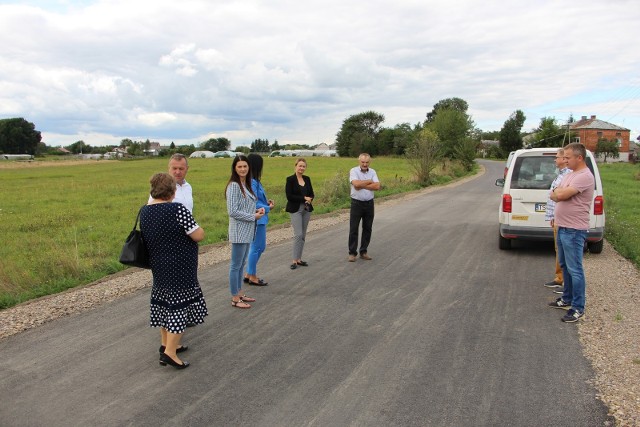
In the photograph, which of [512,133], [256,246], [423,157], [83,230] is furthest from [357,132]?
[256,246]

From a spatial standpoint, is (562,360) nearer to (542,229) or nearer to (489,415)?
(489,415)

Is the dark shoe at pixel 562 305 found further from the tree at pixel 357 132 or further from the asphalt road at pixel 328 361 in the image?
the tree at pixel 357 132

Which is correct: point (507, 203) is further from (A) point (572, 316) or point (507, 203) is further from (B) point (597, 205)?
(A) point (572, 316)

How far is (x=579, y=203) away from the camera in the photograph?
5.54 m

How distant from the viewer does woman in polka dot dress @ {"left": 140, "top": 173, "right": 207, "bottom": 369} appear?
13.3 feet

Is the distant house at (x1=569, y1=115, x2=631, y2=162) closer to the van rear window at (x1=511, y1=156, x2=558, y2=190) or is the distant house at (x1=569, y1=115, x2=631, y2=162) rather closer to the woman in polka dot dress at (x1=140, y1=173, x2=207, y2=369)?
the van rear window at (x1=511, y1=156, x2=558, y2=190)

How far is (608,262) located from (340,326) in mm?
5634

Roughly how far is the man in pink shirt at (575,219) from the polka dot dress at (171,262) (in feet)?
13.5

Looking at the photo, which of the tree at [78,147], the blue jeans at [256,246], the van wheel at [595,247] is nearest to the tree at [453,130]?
the van wheel at [595,247]

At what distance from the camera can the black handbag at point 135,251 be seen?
13.3ft

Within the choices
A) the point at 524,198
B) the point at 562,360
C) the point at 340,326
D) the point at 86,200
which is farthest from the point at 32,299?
the point at 86,200

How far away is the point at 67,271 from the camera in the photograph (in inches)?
314

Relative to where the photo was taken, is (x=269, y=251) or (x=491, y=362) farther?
(x=269, y=251)

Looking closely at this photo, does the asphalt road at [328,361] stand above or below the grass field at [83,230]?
above
